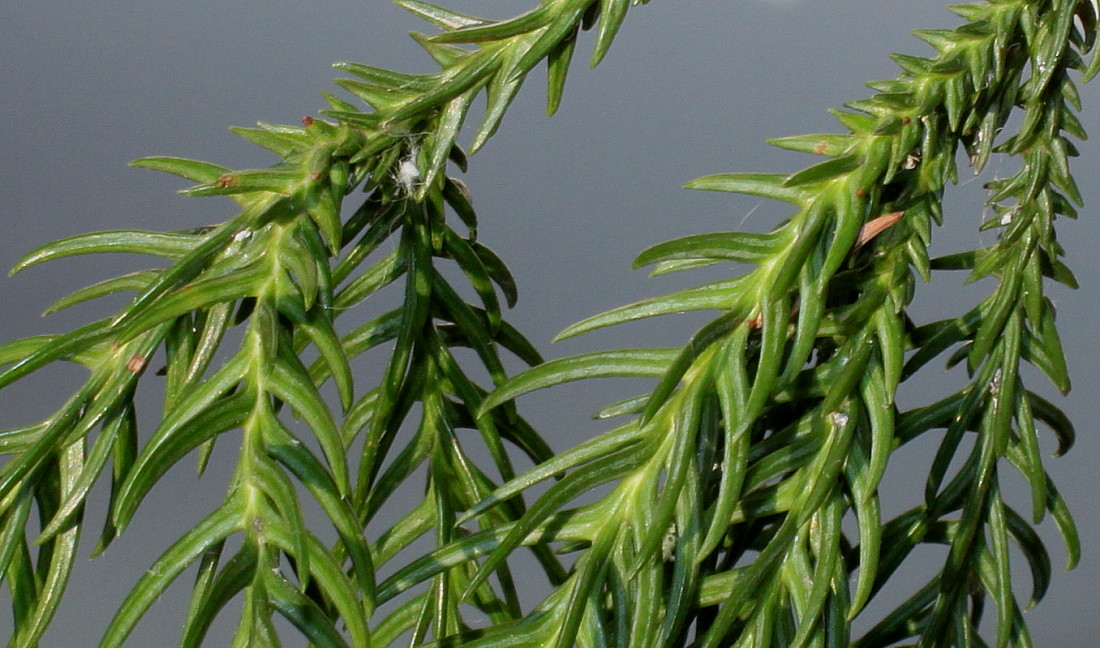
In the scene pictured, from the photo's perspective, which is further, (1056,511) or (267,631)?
(1056,511)

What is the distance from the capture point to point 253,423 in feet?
1.20

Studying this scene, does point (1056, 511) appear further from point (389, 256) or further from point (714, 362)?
point (389, 256)

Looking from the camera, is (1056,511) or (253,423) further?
(1056,511)

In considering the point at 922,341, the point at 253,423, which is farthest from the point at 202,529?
the point at 922,341

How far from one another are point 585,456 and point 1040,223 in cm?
21

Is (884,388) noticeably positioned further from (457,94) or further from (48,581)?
(48,581)

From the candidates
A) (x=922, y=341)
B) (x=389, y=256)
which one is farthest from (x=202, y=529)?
(x=922, y=341)

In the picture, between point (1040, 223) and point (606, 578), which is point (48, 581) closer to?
point (606, 578)

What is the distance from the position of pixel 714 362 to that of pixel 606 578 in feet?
0.27

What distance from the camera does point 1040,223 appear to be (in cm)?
46

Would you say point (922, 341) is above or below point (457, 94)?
below

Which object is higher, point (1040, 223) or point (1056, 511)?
point (1040, 223)

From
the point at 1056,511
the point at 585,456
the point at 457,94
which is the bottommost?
the point at 1056,511

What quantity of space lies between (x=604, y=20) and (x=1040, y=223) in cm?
19
